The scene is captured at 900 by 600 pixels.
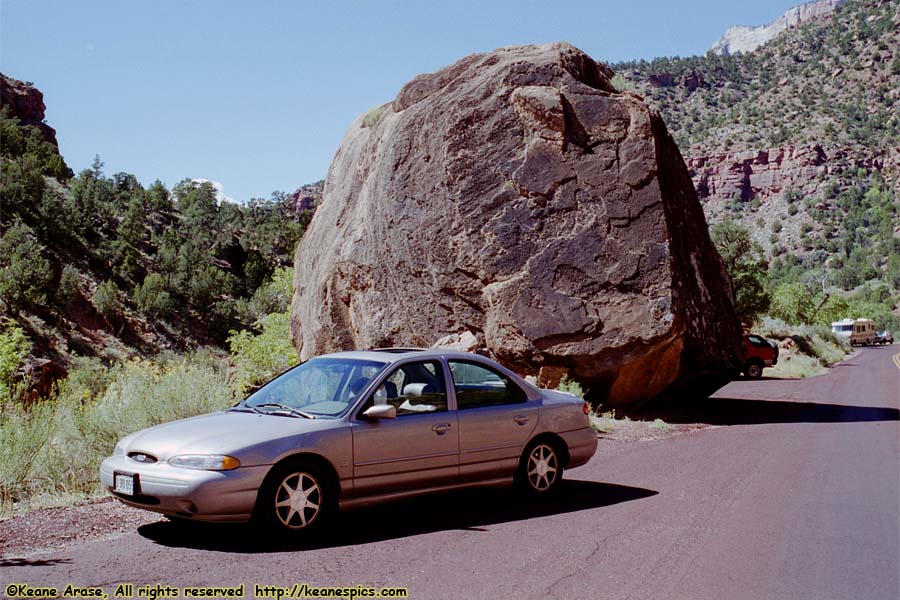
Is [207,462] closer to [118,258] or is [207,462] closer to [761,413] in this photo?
[761,413]

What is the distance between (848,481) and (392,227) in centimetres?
949

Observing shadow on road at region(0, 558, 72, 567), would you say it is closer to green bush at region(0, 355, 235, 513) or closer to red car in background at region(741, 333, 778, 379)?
green bush at region(0, 355, 235, 513)

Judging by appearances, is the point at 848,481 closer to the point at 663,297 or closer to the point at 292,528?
the point at 663,297

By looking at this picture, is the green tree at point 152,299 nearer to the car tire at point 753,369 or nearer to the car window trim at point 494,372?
the car tire at point 753,369

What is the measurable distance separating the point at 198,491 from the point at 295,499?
2.64 feet

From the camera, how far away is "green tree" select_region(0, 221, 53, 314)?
1842 inches

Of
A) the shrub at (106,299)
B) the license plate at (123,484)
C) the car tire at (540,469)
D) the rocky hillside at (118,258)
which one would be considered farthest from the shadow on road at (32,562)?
the shrub at (106,299)

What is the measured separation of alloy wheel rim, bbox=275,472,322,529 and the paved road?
0.28m

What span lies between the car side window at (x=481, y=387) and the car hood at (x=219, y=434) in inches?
60.8

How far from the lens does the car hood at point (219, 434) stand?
6.54 m

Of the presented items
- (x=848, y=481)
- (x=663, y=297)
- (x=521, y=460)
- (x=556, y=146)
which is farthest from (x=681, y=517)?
(x=556, y=146)

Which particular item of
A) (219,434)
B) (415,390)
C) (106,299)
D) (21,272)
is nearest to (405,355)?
(415,390)

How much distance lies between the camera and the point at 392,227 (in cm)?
1638

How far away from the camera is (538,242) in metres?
15.2
